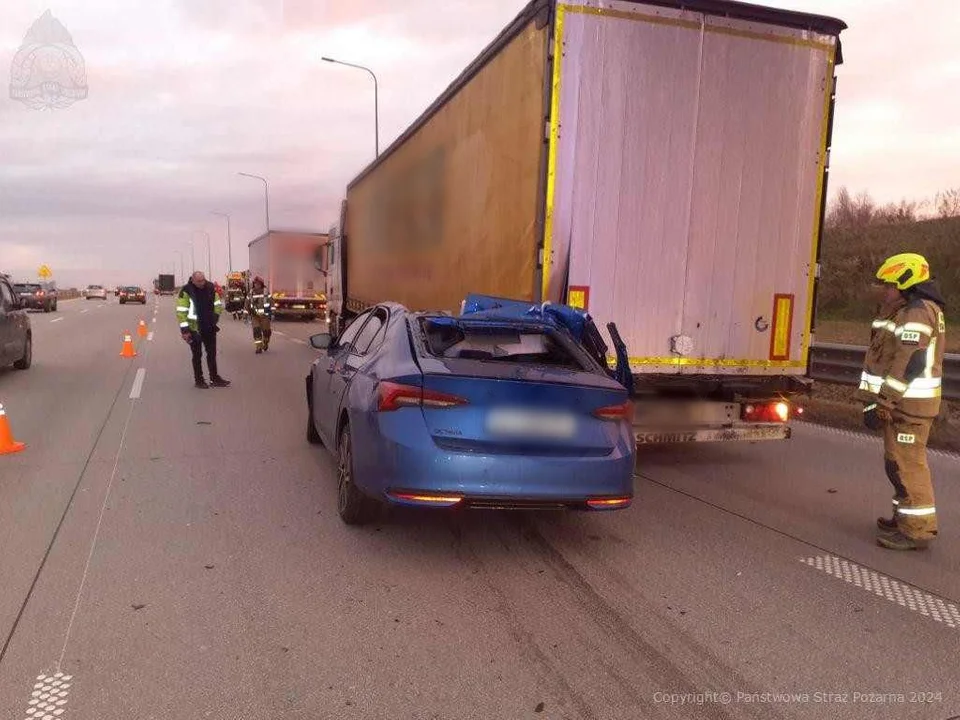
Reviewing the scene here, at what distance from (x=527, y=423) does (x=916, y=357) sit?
94.9 inches

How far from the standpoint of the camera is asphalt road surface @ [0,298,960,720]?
294 cm

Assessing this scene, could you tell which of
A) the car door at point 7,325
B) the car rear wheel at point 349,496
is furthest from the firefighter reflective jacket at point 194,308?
the car rear wheel at point 349,496

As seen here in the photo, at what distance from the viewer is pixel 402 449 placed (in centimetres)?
409

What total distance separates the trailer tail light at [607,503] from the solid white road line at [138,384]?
7910 millimetres

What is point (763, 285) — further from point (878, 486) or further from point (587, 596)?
point (587, 596)

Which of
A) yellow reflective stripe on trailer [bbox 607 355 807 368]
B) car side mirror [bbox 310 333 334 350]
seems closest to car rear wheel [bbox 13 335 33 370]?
car side mirror [bbox 310 333 334 350]

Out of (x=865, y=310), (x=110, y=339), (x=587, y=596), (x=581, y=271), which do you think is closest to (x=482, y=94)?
(x=581, y=271)

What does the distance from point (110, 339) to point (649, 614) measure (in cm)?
2014

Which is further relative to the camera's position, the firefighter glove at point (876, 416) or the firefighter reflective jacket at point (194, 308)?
the firefighter reflective jacket at point (194, 308)

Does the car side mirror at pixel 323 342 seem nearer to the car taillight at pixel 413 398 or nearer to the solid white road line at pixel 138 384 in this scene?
the car taillight at pixel 413 398

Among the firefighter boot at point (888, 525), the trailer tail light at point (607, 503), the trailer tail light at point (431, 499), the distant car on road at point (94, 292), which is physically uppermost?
the trailer tail light at point (431, 499)

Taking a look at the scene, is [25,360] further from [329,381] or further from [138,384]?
[329,381]

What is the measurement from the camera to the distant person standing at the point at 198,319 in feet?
36.7

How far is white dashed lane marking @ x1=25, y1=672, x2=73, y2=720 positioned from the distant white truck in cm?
386
